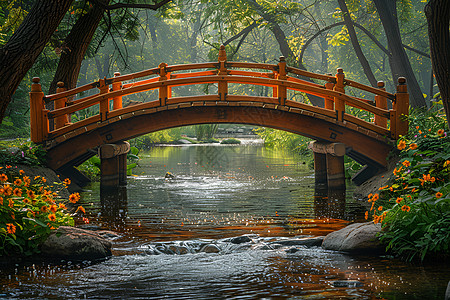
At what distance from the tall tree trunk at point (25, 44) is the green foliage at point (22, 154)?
431 cm

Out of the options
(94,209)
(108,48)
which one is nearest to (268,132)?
(94,209)

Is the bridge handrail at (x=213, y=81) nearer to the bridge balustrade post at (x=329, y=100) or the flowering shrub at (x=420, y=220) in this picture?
the bridge balustrade post at (x=329, y=100)

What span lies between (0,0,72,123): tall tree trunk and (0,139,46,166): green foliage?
4.31 metres

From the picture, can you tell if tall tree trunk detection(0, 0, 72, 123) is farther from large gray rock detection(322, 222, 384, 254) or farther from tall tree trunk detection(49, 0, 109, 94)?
tall tree trunk detection(49, 0, 109, 94)

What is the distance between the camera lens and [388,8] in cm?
1702

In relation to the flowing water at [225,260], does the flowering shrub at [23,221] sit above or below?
above

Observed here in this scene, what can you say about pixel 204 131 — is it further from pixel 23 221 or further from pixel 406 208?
pixel 406 208

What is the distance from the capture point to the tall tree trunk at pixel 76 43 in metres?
11.8

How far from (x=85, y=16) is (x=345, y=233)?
7.67m

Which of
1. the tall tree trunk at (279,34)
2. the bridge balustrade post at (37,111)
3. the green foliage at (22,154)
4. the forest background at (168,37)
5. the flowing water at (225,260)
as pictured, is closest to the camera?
the flowing water at (225,260)

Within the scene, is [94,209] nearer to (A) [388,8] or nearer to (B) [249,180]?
(B) [249,180]

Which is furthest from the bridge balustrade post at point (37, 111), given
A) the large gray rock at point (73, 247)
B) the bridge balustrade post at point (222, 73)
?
the large gray rock at point (73, 247)

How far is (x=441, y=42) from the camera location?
21.8ft

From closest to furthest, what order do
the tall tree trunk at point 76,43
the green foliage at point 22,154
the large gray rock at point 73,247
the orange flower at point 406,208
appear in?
the orange flower at point 406,208
the large gray rock at point 73,247
the green foliage at point 22,154
the tall tree trunk at point 76,43
